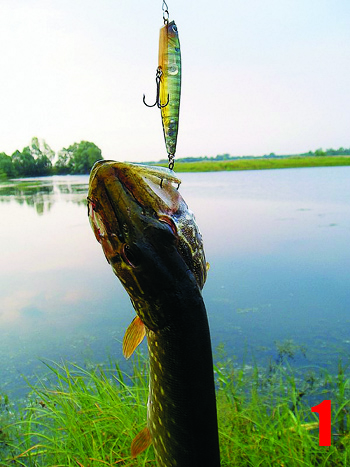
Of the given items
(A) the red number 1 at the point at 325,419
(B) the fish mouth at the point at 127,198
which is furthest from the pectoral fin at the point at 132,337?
(A) the red number 1 at the point at 325,419

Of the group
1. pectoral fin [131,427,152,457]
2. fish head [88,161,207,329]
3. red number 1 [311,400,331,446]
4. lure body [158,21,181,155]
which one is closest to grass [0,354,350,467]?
red number 1 [311,400,331,446]

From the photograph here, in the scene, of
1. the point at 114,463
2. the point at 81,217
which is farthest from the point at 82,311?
the point at 81,217

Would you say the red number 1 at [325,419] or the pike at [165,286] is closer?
the pike at [165,286]

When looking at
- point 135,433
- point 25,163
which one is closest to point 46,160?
point 25,163

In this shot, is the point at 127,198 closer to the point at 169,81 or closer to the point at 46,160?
the point at 169,81

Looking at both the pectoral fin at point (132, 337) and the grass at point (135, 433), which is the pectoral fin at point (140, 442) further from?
the grass at point (135, 433)

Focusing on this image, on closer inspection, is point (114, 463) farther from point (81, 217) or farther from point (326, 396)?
point (81, 217)

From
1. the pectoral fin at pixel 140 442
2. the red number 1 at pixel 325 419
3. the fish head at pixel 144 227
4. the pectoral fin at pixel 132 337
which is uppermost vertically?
the fish head at pixel 144 227
